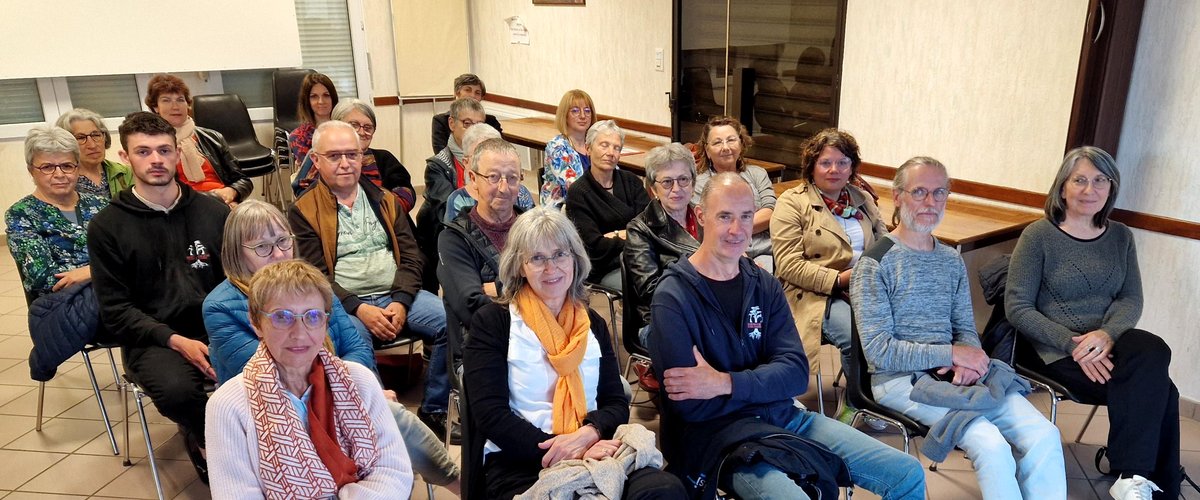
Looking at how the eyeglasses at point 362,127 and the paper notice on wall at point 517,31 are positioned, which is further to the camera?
the paper notice on wall at point 517,31

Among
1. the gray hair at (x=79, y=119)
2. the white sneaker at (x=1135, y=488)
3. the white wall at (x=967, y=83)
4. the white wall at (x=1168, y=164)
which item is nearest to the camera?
the white sneaker at (x=1135, y=488)

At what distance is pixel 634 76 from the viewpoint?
19.2ft

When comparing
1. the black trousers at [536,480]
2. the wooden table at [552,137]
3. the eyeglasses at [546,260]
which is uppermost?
the eyeglasses at [546,260]

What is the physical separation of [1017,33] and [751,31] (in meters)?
1.78

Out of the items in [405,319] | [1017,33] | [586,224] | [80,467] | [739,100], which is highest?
[1017,33]

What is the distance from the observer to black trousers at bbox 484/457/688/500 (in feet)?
6.25

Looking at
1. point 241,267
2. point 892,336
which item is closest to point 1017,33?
point 892,336

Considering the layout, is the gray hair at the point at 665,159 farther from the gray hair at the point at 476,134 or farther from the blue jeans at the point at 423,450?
the blue jeans at the point at 423,450

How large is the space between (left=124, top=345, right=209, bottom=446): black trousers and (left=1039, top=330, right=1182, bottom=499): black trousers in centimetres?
298

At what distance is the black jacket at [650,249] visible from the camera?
286 centimetres

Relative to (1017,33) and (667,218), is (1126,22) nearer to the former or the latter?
(1017,33)

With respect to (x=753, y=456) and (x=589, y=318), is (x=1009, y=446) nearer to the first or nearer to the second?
(x=753, y=456)

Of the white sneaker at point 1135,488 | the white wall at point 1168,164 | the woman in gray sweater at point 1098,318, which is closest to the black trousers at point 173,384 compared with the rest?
the woman in gray sweater at point 1098,318

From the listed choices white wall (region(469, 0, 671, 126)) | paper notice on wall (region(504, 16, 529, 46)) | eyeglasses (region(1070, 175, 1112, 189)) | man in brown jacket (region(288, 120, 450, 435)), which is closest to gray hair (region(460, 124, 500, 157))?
man in brown jacket (region(288, 120, 450, 435))
